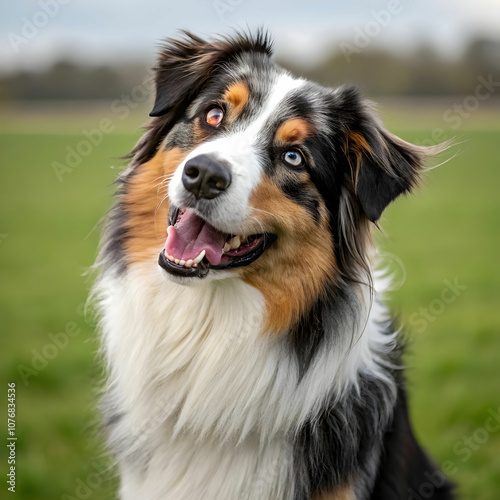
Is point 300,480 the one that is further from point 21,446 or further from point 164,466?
point 21,446

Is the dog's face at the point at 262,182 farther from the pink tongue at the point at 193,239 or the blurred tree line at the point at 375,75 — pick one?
the blurred tree line at the point at 375,75

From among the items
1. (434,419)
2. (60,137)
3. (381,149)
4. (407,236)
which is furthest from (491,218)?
(60,137)

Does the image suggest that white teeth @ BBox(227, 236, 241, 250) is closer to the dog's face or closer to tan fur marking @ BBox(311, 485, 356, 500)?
the dog's face

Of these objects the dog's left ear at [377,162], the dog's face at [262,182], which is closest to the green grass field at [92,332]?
the dog's left ear at [377,162]

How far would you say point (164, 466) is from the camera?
332 cm

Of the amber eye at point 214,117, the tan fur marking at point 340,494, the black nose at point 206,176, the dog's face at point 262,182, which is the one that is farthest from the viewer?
the amber eye at point 214,117

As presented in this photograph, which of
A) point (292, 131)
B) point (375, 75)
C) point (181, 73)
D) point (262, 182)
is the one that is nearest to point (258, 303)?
point (262, 182)

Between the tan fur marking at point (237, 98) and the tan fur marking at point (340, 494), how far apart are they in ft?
7.21

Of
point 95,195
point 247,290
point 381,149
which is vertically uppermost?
point 381,149

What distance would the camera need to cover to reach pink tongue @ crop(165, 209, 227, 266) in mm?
3098

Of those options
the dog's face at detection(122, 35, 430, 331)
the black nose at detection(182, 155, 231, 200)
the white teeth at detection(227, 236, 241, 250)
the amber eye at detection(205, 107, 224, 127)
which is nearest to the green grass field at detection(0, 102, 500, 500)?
the dog's face at detection(122, 35, 430, 331)

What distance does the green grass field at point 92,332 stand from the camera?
475 centimetres

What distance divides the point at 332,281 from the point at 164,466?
1.44 meters

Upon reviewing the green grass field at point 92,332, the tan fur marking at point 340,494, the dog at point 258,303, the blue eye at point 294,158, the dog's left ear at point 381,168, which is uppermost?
the dog's left ear at point 381,168
